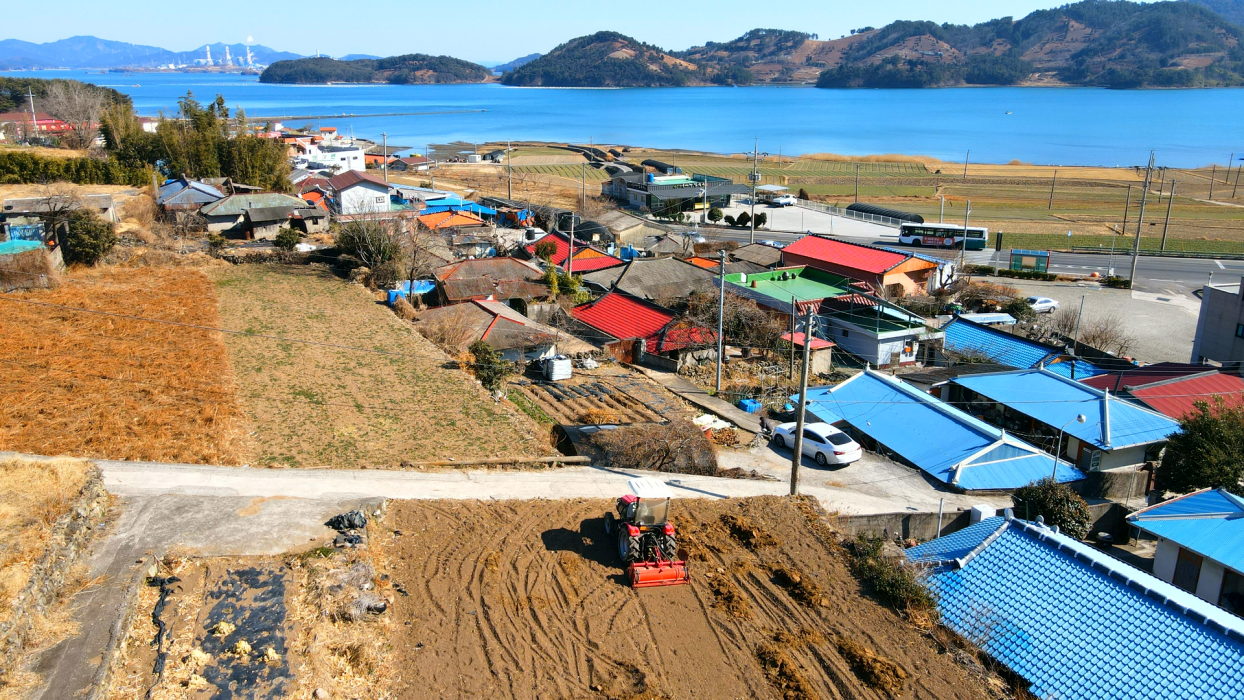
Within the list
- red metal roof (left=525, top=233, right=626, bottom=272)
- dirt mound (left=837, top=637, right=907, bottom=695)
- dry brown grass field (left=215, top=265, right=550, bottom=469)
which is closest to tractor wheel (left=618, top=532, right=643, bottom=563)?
dirt mound (left=837, top=637, right=907, bottom=695)

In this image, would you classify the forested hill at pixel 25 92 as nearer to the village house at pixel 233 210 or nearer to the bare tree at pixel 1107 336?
the village house at pixel 233 210

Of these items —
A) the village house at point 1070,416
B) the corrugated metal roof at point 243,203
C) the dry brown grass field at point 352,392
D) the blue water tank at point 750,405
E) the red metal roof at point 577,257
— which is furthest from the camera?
the corrugated metal roof at point 243,203

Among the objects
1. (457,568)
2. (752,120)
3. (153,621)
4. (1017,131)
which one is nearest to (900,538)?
(457,568)

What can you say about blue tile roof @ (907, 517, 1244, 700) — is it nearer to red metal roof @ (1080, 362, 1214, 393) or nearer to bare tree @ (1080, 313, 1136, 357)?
red metal roof @ (1080, 362, 1214, 393)

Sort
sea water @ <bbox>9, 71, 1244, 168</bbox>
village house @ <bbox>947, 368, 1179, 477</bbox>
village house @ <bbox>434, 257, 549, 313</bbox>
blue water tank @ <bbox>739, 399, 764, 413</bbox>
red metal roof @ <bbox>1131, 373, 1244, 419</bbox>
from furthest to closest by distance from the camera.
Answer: sea water @ <bbox>9, 71, 1244, 168</bbox> → village house @ <bbox>434, 257, 549, 313</bbox> → blue water tank @ <bbox>739, 399, 764, 413</bbox> → red metal roof @ <bbox>1131, 373, 1244, 419</bbox> → village house @ <bbox>947, 368, 1179, 477</bbox>

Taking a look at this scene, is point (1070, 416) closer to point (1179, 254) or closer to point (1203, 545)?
point (1203, 545)

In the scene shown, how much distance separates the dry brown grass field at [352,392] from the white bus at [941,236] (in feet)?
99.7

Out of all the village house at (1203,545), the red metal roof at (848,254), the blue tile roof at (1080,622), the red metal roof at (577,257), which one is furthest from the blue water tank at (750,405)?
the red metal roof at (577,257)

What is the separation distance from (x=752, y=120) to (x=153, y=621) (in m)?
175

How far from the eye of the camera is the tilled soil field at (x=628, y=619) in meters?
9.08

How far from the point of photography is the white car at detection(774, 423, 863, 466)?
57.3ft

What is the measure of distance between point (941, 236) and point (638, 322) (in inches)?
1041

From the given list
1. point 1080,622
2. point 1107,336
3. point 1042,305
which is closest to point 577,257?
point 1042,305

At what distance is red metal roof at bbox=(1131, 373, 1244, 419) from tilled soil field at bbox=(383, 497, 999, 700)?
12.5 metres
